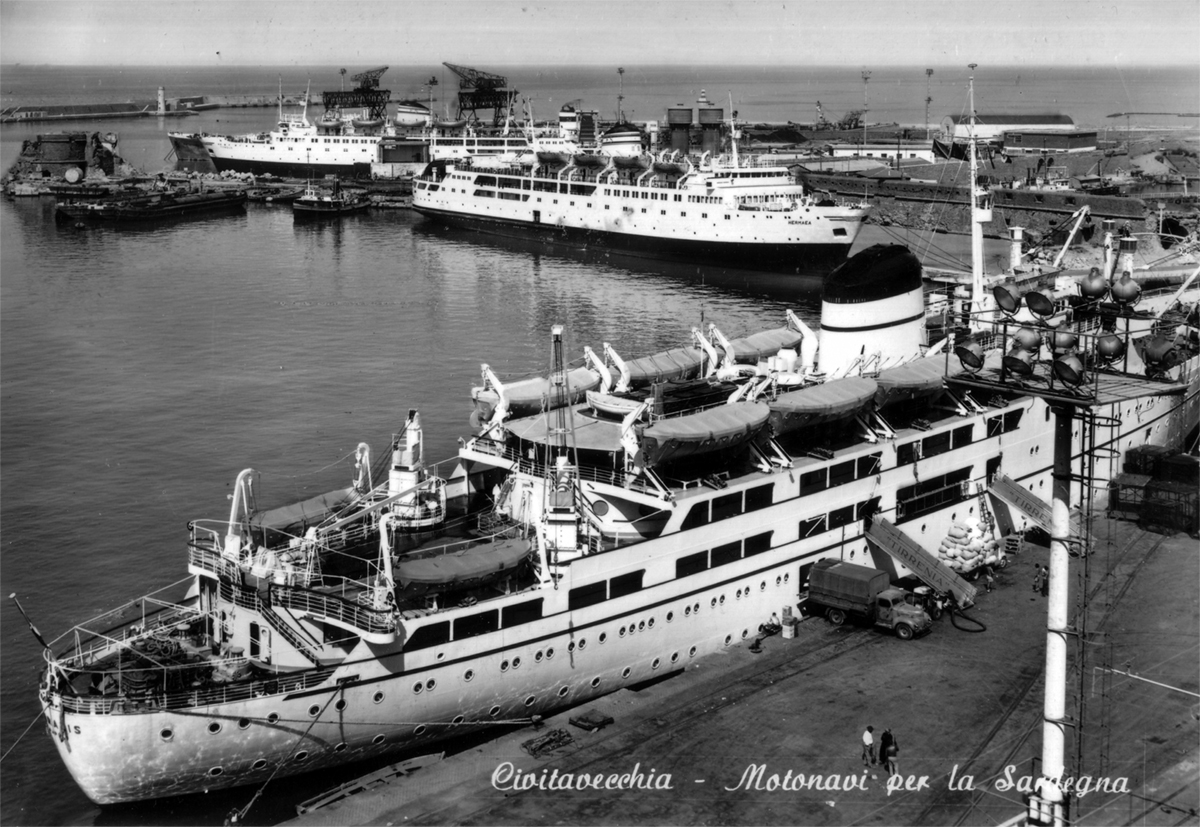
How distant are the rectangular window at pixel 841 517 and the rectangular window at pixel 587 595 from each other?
6.73 m

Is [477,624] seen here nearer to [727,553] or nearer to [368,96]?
[727,553]

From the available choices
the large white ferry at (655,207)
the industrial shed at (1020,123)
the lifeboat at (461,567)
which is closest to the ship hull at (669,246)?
the large white ferry at (655,207)

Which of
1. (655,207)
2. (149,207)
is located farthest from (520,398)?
(149,207)

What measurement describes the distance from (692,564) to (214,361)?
116 ft

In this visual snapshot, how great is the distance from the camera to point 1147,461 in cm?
3769

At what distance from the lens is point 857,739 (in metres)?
24.2

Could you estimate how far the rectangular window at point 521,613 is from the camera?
25062mm

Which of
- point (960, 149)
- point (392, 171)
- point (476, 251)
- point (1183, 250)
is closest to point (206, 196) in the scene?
point (392, 171)

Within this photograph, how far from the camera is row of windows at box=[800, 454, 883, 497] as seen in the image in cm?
2970

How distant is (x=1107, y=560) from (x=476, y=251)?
6937 centimetres

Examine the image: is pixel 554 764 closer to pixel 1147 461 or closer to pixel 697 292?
pixel 1147 461

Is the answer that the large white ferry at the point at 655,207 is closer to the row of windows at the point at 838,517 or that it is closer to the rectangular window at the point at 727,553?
the row of windows at the point at 838,517

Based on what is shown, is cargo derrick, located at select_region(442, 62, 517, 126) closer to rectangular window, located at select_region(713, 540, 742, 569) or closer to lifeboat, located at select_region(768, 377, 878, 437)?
lifeboat, located at select_region(768, 377, 878, 437)

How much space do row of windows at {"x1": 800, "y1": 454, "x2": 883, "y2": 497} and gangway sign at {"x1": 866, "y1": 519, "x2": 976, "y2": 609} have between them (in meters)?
1.32
